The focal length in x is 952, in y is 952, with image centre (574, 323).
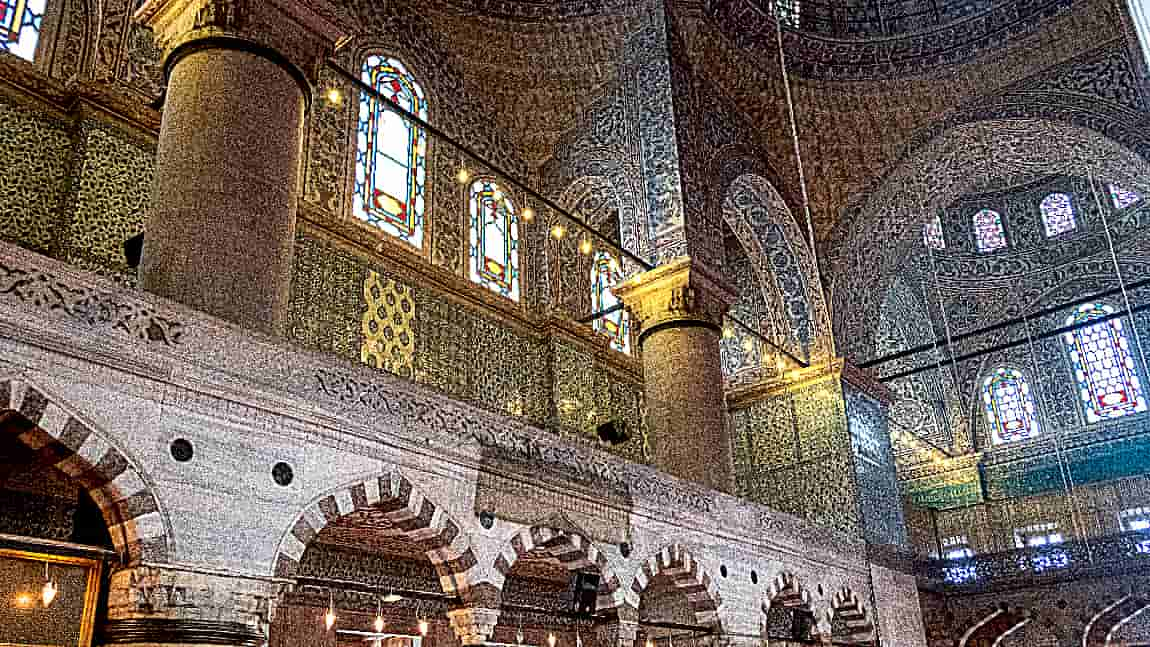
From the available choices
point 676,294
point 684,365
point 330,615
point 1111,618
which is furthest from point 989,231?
point 330,615

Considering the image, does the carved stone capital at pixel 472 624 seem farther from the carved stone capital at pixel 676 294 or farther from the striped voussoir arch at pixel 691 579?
the carved stone capital at pixel 676 294

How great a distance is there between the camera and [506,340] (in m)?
11.7

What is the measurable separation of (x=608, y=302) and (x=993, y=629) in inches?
298

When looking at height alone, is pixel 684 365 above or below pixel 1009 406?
below

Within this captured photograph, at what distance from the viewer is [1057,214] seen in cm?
1873

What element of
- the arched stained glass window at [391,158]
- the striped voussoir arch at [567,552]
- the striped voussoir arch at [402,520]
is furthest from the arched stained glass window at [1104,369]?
the striped voussoir arch at [402,520]

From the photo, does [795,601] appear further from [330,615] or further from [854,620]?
[330,615]

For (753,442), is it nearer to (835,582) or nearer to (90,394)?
(835,582)

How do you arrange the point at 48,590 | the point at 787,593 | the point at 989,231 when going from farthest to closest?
A: 1. the point at 989,231
2. the point at 787,593
3. the point at 48,590

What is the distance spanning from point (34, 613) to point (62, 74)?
529 centimetres

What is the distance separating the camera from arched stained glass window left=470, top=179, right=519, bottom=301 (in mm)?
11906

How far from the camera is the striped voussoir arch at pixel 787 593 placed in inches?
368

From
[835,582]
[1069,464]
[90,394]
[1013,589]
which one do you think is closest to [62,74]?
[90,394]

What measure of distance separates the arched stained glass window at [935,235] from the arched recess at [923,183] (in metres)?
4.40
